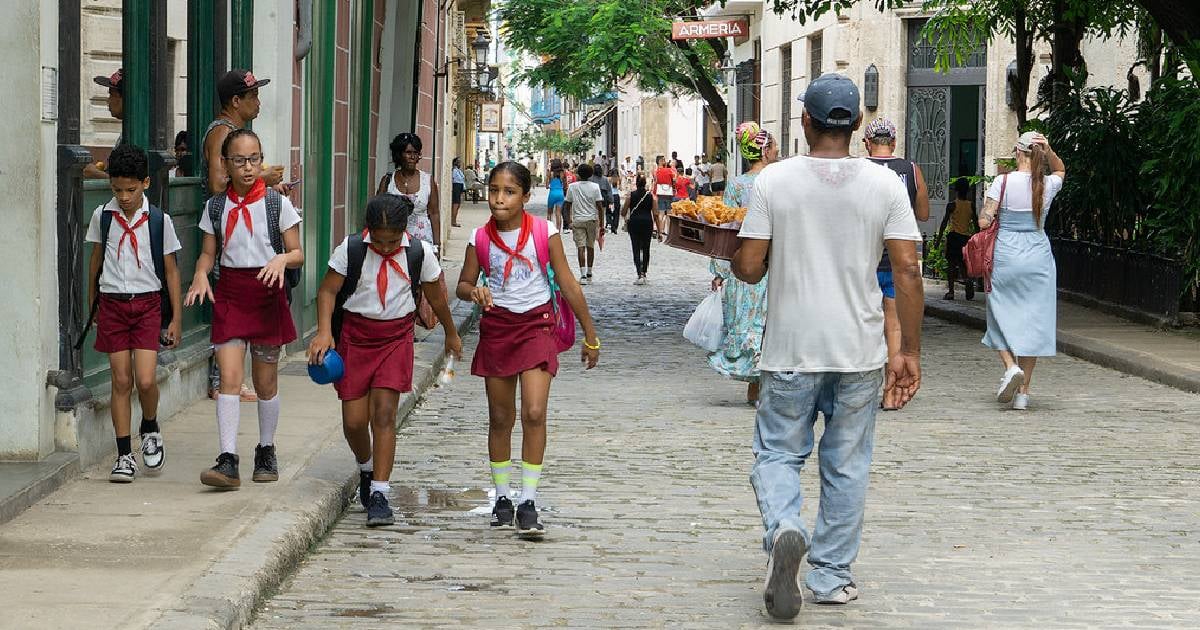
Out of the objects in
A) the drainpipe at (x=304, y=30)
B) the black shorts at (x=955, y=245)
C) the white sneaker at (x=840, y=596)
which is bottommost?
the white sneaker at (x=840, y=596)

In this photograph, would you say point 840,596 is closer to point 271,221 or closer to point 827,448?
point 827,448

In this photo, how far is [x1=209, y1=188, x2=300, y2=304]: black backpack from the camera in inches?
312

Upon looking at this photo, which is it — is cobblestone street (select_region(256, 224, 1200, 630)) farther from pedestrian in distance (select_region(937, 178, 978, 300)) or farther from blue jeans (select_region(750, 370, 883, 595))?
pedestrian in distance (select_region(937, 178, 978, 300))

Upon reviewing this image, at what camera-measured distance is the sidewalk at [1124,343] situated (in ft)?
43.5

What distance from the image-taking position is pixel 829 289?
596 cm

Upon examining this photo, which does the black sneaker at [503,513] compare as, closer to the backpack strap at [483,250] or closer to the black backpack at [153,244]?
the backpack strap at [483,250]

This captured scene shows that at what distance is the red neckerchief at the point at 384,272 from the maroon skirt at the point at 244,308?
62cm

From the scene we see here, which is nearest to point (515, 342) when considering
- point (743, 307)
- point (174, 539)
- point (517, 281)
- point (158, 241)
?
point (517, 281)

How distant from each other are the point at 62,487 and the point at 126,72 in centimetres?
258

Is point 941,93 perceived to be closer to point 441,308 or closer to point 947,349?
point 947,349

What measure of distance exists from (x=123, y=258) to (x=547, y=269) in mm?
1969

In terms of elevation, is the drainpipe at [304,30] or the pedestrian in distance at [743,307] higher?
the drainpipe at [304,30]

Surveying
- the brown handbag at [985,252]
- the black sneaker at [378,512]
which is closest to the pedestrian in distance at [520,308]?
the black sneaker at [378,512]

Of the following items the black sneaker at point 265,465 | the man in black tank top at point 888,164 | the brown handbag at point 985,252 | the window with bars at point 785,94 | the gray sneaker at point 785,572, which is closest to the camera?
the gray sneaker at point 785,572
